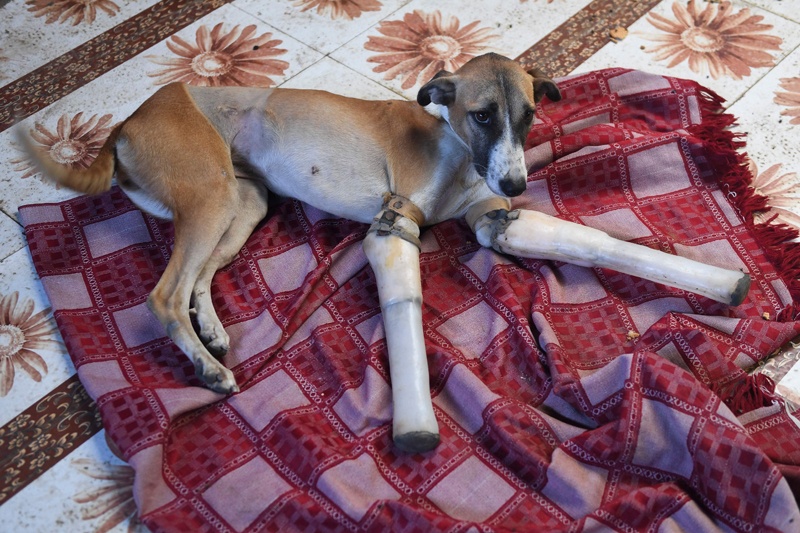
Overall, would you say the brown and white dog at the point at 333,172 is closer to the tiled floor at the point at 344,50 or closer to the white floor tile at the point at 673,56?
the tiled floor at the point at 344,50

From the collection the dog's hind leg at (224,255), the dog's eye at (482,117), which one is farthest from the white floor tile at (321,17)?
the dog's eye at (482,117)

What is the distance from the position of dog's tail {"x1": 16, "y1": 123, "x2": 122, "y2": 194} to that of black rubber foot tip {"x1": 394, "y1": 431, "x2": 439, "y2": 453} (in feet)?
3.50

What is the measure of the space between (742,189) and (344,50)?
1.58 meters

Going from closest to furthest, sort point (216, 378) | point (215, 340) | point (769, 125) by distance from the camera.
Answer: point (216, 378)
point (215, 340)
point (769, 125)

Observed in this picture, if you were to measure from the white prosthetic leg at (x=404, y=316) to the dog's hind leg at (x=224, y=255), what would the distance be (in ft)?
1.31

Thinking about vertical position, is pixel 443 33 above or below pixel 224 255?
above

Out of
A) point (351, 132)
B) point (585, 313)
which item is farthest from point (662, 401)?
point (351, 132)

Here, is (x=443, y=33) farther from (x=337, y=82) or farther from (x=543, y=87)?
(x=543, y=87)

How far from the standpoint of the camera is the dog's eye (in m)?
2.14

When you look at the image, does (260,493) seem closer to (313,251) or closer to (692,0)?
(313,251)

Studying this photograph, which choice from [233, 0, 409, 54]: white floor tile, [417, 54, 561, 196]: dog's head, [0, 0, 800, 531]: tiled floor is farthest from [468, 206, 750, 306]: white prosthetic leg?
[233, 0, 409, 54]: white floor tile

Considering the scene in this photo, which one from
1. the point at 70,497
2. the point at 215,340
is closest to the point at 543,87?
the point at 215,340

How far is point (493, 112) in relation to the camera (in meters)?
2.13

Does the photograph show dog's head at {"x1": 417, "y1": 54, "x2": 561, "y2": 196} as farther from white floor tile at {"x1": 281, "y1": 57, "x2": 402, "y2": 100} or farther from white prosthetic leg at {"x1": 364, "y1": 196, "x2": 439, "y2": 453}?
white floor tile at {"x1": 281, "y1": 57, "x2": 402, "y2": 100}
